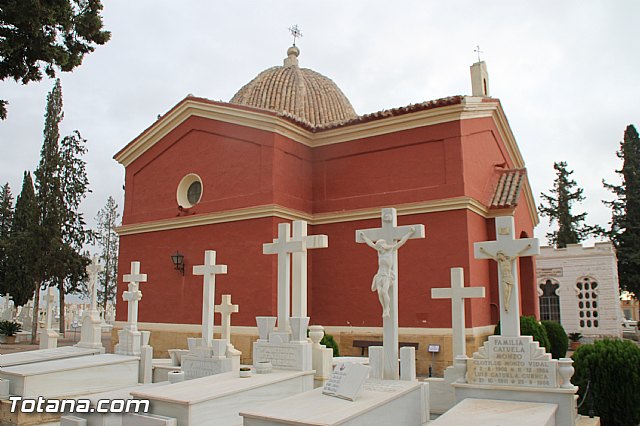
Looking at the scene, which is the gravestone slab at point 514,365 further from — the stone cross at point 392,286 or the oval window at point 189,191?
the oval window at point 189,191

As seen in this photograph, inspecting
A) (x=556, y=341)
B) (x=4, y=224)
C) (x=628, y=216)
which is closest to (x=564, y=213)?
(x=628, y=216)

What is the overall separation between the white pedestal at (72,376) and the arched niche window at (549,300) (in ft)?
77.8

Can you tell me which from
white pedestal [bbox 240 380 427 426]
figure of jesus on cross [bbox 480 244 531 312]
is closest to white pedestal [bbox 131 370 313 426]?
white pedestal [bbox 240 380 427 426]

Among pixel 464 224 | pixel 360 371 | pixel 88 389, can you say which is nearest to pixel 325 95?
pixel 464 224

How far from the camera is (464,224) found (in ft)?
45.4

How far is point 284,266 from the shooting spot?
34.8 ft

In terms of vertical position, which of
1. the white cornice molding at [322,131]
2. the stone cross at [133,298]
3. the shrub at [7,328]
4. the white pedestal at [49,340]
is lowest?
the shrub at [7,328]

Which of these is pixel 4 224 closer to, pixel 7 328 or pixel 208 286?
pixel 7 328

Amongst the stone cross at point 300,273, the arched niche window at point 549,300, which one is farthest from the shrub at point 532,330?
the arched niche window at point 549,300

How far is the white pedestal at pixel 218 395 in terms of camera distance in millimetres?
7086

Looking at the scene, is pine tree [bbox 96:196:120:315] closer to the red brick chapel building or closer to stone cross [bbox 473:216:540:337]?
the red brick chapel building

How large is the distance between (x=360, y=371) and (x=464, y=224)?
25.9 ft

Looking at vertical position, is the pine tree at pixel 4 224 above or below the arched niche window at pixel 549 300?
above

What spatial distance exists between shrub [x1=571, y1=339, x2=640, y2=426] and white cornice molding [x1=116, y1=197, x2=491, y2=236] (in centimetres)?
622
